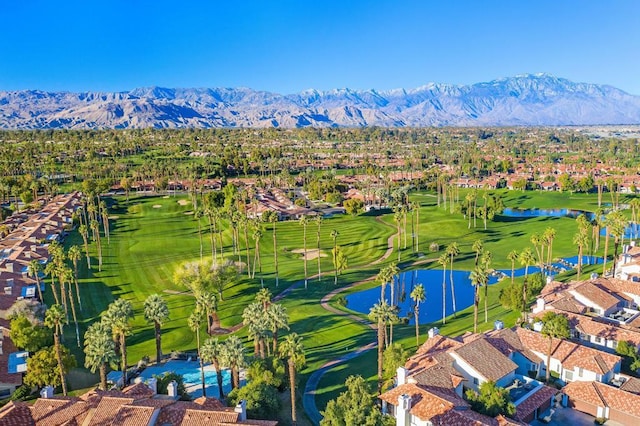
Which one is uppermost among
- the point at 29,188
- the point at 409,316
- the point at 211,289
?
the point at 29,188

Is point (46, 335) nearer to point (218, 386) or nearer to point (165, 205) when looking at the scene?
point (218, 386)

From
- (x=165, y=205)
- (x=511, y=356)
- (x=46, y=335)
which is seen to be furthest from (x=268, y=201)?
(x=511, y=356)

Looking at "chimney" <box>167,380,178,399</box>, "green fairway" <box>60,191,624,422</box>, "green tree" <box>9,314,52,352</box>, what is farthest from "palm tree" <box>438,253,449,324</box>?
"green tree" <box>9,314,52,352</box>

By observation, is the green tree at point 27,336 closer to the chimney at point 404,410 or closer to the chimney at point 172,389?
the chimney at point 172,389

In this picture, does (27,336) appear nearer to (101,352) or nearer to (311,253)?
(101,352)

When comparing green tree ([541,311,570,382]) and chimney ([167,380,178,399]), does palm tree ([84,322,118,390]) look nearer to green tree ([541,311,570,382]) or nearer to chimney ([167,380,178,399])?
chimney ([167,380,178,399])

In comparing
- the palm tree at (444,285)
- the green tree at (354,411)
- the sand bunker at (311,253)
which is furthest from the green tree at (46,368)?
the sand bunker at (311,253)
